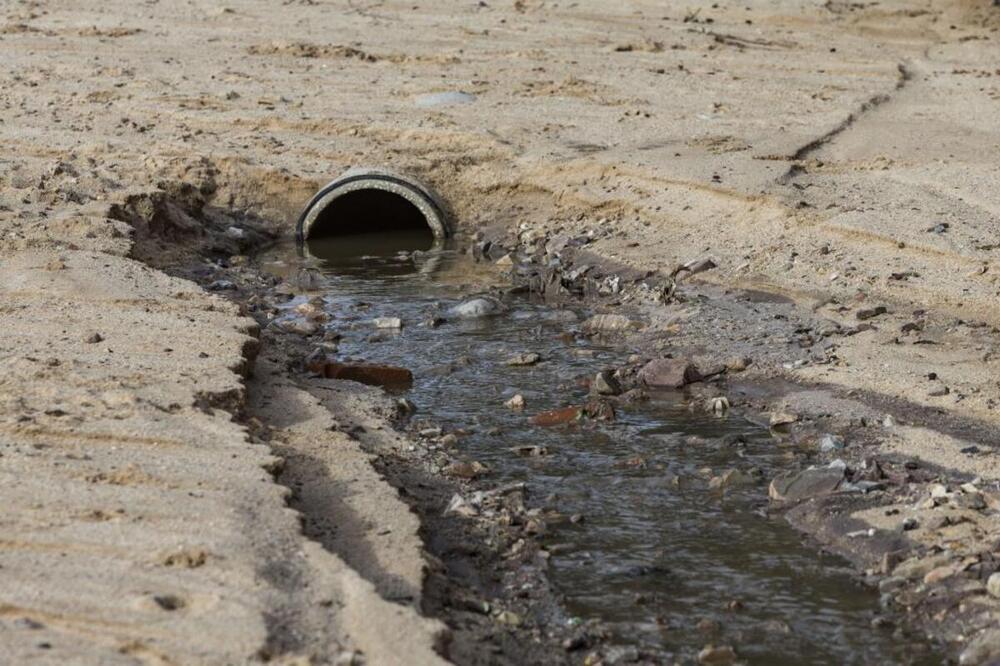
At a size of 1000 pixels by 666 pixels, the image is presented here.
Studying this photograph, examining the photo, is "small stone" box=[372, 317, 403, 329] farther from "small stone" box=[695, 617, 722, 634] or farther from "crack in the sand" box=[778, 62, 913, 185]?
"small stone" box=[695, 617, 722, 634]

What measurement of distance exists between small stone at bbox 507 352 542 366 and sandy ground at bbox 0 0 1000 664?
43.7 inches

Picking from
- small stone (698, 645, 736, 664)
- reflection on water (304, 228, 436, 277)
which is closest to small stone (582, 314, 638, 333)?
reflection on water (304, 228, 436, 277)

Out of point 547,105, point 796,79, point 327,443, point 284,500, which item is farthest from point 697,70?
point 284,500

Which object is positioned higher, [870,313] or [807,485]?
[870,313]

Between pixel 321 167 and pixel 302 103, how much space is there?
1064 millimetres

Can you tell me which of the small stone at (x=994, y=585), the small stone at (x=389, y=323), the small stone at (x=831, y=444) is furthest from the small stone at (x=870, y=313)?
the small stone at (x=994, y=585)

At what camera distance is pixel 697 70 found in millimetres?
11570

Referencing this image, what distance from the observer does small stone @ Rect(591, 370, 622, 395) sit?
21.3 ft

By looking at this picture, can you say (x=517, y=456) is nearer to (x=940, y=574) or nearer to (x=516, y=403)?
(x=516, y=403)

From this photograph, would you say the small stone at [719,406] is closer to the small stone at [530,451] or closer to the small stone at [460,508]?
the small stone at [530,451]

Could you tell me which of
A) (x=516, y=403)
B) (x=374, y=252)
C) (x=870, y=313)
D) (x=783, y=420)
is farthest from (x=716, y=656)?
(x=374, y=252)

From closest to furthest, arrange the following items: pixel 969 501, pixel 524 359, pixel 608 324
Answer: pixel 969 501
pixel 524 359
pixel 608 324

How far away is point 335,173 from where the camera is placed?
9.69 m

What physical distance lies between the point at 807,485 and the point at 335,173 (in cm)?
518
